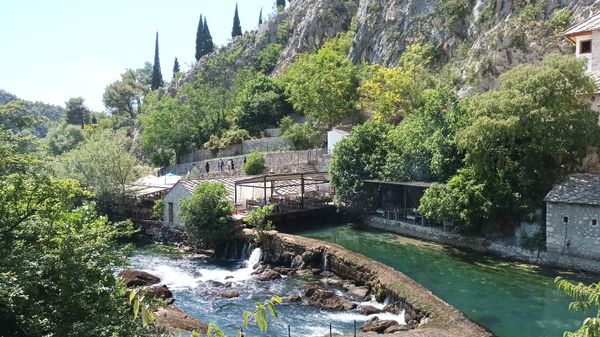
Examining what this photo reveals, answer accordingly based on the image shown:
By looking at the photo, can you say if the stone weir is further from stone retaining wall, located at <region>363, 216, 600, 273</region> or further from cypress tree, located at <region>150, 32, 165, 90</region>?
cypress tree, located at <region>150, 32, 165, 90</region>

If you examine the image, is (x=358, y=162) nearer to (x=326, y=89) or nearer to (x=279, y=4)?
Result: (x=326, y=89)

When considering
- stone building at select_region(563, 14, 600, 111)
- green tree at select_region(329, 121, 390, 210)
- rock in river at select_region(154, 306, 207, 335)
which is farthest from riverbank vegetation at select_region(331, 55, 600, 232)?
rock in river at select_region(154, 306, 207, 335)

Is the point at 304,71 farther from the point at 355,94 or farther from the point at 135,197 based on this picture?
the point at 135,197

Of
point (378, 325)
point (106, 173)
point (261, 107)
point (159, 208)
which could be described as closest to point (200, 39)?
point (261, 107)

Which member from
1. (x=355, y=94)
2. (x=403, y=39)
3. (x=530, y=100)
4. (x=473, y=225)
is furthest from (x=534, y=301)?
(x=403, y=39)

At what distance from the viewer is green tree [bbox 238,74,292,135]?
64.9 meters

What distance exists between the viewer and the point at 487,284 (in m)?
23.4

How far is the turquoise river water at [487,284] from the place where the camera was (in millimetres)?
18906

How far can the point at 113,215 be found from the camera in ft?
138

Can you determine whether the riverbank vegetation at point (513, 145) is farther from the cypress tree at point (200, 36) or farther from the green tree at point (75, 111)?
the green tree at point (75, 111)

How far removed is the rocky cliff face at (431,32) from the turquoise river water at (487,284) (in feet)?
68.9

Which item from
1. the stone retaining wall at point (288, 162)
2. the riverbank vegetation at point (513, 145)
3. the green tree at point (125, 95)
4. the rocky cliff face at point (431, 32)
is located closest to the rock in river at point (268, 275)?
the riverbank vegetation at point (513, 145)

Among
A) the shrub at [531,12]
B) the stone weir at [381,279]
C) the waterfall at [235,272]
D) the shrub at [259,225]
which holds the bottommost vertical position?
the waterfall at [235,272]

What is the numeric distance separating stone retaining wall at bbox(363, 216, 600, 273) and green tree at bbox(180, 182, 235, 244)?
462 inches
